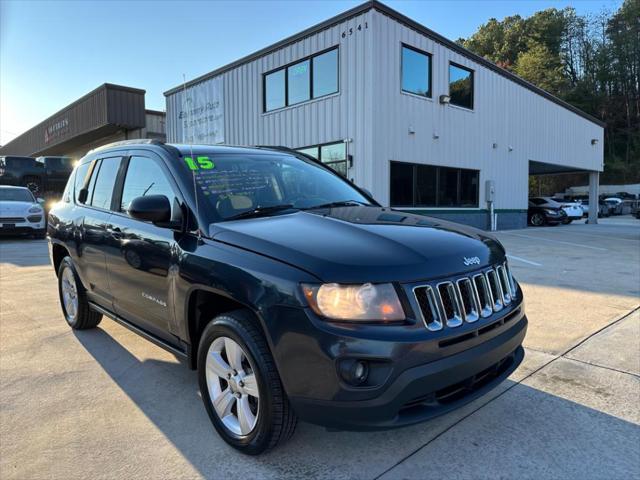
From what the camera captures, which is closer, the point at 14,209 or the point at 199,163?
the point at 199,163

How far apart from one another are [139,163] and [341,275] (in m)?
2.18

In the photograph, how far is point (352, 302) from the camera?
2.06 m

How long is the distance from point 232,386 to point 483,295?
56.4 inches

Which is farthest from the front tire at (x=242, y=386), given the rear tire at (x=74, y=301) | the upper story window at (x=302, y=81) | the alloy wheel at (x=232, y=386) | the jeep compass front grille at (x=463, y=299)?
the upper story window at (x=302, y=81)

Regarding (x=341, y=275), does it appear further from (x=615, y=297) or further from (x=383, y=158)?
(x=383, y=158)

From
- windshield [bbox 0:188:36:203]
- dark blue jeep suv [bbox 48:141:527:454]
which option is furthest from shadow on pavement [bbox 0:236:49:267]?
dark blue jeep suv [bbox 48:141:527:454]

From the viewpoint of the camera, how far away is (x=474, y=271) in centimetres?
241

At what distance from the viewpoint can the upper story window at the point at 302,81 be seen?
13.8m

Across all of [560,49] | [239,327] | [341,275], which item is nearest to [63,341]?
[239,327]

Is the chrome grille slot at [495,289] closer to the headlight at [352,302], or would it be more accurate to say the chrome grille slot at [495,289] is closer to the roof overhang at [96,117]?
the headlight at [352,302]

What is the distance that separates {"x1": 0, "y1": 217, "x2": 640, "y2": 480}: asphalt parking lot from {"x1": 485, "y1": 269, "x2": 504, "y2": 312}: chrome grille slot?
0.76m

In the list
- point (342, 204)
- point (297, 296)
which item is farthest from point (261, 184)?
point (297, 296)

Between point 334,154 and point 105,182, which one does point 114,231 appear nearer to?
point 105,182

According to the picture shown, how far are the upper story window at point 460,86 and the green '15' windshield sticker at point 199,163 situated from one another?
14.0 metres
